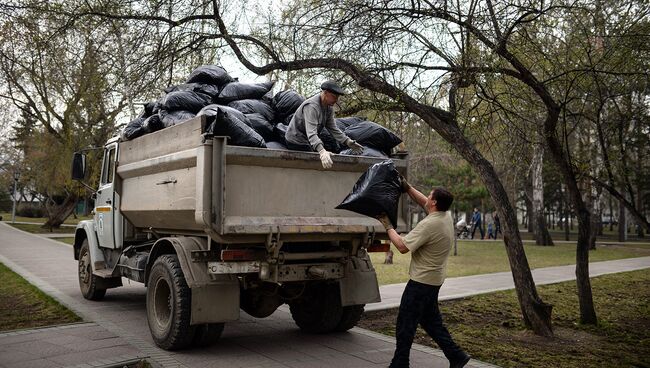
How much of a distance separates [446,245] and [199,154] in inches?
94.9

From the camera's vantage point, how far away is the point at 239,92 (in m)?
7.15

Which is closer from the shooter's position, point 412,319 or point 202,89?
point 412,319

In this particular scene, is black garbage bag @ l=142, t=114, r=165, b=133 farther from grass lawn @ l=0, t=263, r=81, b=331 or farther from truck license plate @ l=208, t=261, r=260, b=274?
grass lawn @ l=0, t=263, r=81, b=331

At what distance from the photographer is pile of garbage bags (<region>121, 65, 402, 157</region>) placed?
6461mm

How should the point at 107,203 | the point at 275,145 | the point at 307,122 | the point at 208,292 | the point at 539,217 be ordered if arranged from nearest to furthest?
the point at 208,292 < the point at 307,122 < the point at 275,145 < the point at 107,203 < the point at 539,217

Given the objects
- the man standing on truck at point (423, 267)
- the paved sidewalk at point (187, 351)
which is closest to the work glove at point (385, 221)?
the man standing on truck at point (423, 267)

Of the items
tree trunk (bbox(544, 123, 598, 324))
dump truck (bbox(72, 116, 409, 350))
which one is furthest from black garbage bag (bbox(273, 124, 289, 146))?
tree trunk (bbox(544, 123, 598, 324))

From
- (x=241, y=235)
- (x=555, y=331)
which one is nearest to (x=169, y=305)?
(x=241, y=235)

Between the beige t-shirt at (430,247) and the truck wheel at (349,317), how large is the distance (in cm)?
200

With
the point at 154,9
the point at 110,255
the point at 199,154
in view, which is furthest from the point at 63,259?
the point at 199,154

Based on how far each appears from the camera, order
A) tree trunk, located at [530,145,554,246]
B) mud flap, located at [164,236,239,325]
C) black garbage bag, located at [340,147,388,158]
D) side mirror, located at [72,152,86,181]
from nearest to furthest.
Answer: mud flap, located at [164,236,239,325]
black garbage bag, located at [340,147,388,158]
side mirror, located at [72,152,86,181]
tree trunk, located at [530,145,554,246]

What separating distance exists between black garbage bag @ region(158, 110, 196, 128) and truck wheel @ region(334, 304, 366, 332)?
2961mm

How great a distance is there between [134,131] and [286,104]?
2.11 m

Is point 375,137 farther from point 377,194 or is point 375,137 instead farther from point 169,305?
point 169,305
